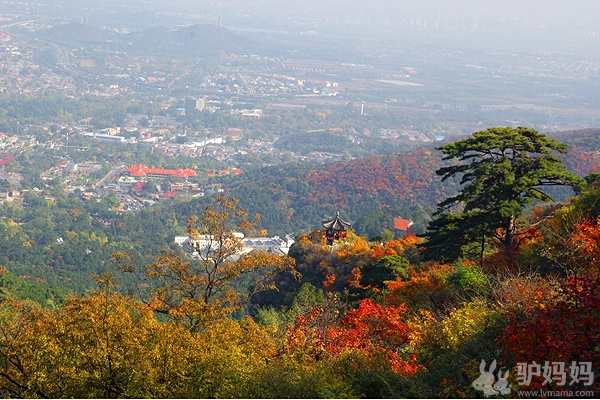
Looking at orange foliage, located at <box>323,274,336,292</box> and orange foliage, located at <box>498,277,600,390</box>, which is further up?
orange foliage, located at <box>498,277,600,390</box>

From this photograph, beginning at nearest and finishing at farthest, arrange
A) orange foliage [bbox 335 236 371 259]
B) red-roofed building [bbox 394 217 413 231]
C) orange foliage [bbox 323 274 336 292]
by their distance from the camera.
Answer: orange foliage [bbox 323 274 336 292] < orange foliage [bbox 335 236 371 259] < red-roofed building [bbox 394 217 413 231]

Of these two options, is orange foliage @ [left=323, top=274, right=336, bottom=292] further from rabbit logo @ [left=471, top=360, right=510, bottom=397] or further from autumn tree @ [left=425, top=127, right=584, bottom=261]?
rabbit logo @ [left=471, top=360, right=510, bottom=397]

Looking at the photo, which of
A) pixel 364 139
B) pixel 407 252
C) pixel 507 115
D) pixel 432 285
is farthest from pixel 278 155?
pixel 432 285

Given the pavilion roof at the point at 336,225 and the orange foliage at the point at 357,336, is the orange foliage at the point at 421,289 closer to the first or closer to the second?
the orange foliage at the point at 357,336

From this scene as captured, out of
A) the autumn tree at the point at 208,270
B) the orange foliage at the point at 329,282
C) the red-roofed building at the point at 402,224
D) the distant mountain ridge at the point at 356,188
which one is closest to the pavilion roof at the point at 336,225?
the orange foliage at the point at 329,282

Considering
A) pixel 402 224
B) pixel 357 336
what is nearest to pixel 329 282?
pixel 357 336

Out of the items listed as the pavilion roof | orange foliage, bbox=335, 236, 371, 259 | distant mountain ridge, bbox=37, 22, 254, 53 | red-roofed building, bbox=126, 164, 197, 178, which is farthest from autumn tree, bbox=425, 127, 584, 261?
distant mountain ridge, bbox=37, 22, 254, 53
